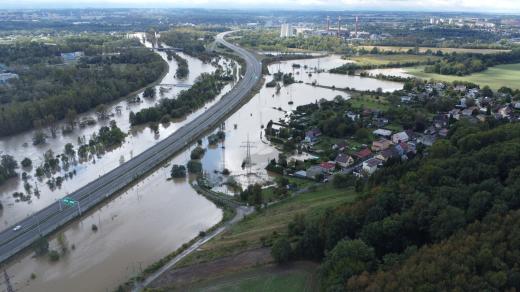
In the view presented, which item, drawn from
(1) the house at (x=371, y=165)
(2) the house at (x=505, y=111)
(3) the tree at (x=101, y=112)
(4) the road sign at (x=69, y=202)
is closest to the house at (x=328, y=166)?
(1) the house at (x=371, y=165)

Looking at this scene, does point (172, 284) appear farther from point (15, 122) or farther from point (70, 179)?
point (15, 122)

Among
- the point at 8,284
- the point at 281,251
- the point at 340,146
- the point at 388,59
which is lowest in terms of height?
the point at 8,284

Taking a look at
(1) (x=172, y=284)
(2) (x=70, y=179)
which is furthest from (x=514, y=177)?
(2) (x=70, y=179)

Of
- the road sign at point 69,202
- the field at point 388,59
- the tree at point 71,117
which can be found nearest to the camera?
the road sign at point 69,202

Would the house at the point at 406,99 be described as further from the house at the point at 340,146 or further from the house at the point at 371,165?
the house at the point at 371,165

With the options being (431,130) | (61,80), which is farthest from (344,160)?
(61,80)

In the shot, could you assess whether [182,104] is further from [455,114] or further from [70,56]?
[70,56]

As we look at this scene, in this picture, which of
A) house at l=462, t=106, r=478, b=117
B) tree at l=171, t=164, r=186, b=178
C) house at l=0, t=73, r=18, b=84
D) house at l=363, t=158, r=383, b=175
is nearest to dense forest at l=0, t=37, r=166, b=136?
house at l=0, t=73, r=18, b=84
